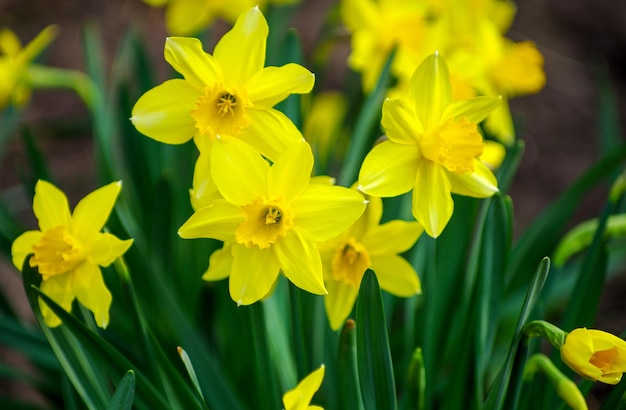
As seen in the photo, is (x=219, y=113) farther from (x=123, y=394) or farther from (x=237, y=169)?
(x=123, y=394)

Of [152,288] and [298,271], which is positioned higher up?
[298,271]

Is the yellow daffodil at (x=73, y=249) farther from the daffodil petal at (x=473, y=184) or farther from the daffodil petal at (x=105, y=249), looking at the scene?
the daffodil petal at (x=473, y=184)

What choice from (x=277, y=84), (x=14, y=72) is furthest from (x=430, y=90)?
(x=14, y=72)

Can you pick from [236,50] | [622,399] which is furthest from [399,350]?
[236,50]

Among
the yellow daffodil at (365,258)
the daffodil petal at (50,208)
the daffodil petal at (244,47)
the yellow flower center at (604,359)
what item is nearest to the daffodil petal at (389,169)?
the yellow daffodil at (365,258)

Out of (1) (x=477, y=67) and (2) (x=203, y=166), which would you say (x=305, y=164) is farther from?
(1) (x=477, y=67)

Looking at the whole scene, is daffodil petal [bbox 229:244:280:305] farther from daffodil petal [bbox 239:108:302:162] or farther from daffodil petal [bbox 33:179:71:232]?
daffodil petal [bbox 33:179:71:232]
